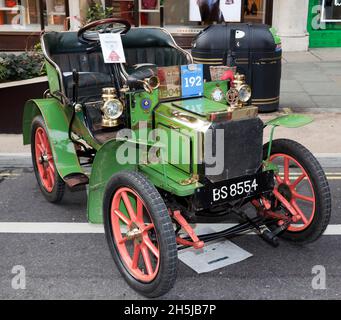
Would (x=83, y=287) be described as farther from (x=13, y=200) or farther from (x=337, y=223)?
(x=337, y=223)

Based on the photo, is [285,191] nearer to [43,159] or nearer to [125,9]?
[43,159]

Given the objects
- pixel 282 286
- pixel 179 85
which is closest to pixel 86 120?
pixel 179 85

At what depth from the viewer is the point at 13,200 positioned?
5.25 m

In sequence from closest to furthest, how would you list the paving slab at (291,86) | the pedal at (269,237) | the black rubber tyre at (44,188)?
the pedal at (269,237), the black rubber tyre at (44,188), the paving slab at (291,86)

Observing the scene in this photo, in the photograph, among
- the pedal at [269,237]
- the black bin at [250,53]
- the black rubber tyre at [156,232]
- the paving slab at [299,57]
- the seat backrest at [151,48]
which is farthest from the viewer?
the paving slab at [299,57]

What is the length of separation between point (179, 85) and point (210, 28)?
13.9 feet

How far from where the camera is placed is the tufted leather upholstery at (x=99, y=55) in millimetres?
5000

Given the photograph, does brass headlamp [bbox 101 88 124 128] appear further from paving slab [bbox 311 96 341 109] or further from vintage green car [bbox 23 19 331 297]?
paving slab [bbox 311 96 341 109]

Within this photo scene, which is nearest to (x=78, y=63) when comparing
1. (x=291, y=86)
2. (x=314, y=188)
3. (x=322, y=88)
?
(x=314, y=188)

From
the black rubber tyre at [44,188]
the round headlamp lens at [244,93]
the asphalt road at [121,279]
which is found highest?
the round headlamp lens at [244,93]

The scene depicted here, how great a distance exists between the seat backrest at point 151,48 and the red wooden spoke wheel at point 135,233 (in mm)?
2238

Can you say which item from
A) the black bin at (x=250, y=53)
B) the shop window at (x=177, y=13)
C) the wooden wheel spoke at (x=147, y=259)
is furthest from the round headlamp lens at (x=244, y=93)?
the shop window at (x=177, y=13)

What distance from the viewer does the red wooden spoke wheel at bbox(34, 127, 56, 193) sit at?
16.4ft

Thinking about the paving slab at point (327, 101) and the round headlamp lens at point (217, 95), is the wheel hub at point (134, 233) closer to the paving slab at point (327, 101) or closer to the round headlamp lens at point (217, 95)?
the round headlamp lens at point (217, 95)
